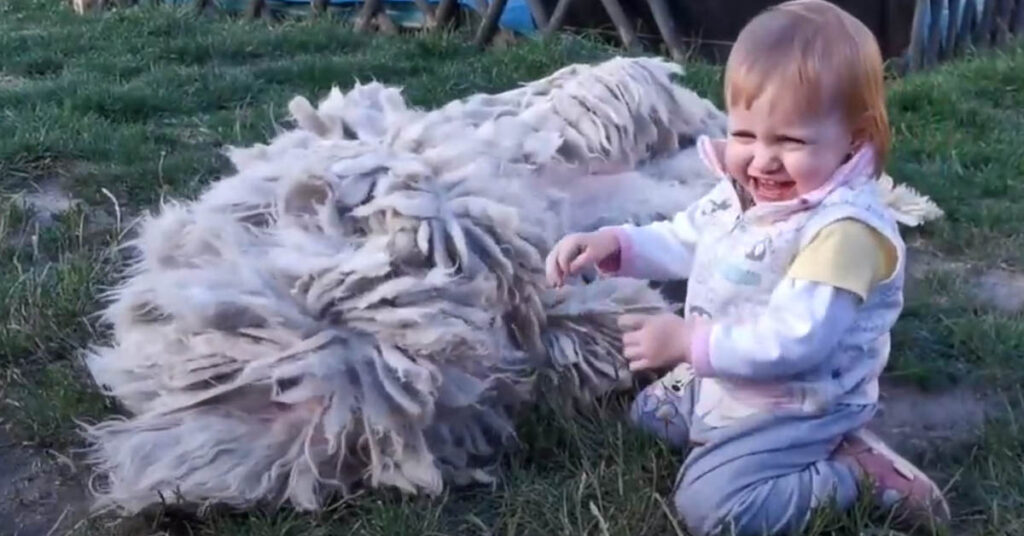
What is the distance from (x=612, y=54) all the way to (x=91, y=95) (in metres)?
2.21

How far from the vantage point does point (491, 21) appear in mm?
6754

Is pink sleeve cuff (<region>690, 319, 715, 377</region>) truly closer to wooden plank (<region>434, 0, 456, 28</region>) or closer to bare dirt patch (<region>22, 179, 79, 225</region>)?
bare dirt patch (<region>22, 179, 79, 225</region>)

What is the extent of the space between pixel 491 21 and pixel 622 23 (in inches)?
23.3

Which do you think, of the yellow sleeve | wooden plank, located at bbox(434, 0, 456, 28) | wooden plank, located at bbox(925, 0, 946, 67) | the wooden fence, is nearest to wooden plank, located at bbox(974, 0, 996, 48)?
the wooden fence

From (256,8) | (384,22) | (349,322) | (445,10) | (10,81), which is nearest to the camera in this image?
(349,322)

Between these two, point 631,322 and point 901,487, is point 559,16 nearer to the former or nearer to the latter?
point 631,322

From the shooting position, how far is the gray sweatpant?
7.22 ft

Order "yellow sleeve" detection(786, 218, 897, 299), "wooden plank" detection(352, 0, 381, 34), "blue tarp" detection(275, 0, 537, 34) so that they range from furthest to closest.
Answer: "wooden plank" detection(352, 0, 381, 34) → "blue tarp" detection(275, 0, 537, 34) → "yellow sleeve" detection(786, 218, 897, 299)

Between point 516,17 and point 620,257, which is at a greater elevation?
point 620,257

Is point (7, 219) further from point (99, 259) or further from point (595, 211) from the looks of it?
point (595, 211)

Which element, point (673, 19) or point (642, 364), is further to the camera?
point (673, 19)

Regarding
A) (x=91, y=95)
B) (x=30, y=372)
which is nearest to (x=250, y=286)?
(x=30, y=372)

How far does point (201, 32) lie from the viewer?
21.0 ft

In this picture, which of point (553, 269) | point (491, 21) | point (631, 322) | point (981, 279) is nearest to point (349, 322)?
point (553, 269)
